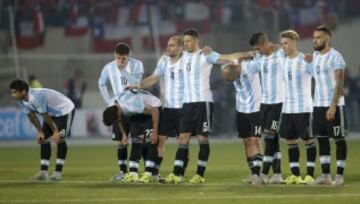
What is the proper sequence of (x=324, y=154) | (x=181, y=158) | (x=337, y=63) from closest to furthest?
(x=337, y=63), (x=324, y=154), (x=181, y=158)

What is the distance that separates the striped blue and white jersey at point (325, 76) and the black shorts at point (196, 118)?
1.78 m

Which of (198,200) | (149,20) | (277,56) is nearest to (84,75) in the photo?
(149,20)

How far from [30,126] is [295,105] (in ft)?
53.5

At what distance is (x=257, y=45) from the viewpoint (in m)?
15.8

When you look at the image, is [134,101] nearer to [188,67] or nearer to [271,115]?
[188,67]

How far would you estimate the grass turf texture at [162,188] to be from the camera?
13.5m

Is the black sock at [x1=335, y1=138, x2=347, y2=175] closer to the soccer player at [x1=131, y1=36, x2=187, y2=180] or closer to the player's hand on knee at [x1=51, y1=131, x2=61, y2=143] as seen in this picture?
the soccer player at [x1=131, y1=36, x2=187, y2=180]

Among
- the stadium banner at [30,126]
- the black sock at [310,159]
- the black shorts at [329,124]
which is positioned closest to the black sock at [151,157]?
the black sock at [310,159]

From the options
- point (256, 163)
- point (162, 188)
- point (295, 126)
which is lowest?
point (162, 188)

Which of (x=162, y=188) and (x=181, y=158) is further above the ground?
(x=181, y=158)

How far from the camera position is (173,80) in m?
16.4

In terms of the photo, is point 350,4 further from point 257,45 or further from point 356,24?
point 257,45

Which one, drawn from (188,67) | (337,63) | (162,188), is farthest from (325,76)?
(162,188)

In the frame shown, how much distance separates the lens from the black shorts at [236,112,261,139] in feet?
52.5
